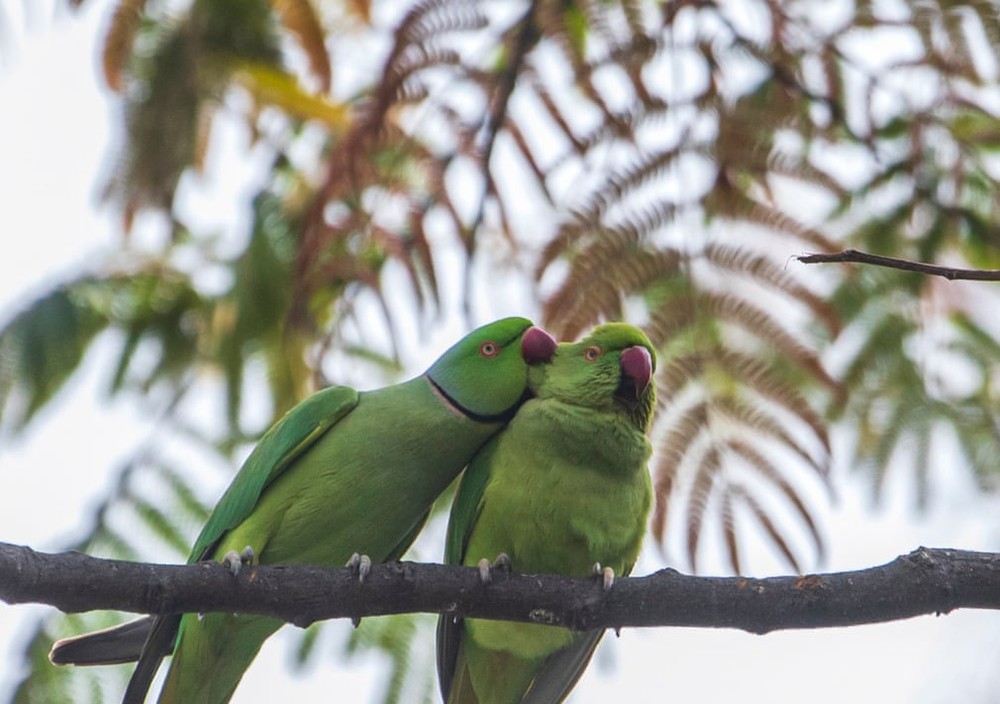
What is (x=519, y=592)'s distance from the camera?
3678 millimetres

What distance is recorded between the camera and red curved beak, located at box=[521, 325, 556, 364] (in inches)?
178

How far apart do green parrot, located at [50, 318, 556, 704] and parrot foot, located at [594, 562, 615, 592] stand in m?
0.79

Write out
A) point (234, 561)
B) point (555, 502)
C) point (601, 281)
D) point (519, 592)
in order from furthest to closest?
point (601, 281) → point (555, 502) → point (519, 592) → point (234, 561)

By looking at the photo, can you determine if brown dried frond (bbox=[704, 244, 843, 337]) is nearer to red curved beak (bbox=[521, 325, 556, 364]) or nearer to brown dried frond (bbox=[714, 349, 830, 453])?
brown dried frond (bbox=[714, 349, 830, 453])

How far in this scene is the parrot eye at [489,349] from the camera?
14.9 feet

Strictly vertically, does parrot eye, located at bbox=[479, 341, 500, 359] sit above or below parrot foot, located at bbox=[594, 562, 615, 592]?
above

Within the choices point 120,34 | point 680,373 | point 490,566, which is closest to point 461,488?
point 490,566

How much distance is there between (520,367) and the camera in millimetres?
4527

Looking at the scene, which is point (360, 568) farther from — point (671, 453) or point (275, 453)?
point (671, 453)

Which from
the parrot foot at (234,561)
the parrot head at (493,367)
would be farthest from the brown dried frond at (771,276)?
the parrot foot at (234,561)

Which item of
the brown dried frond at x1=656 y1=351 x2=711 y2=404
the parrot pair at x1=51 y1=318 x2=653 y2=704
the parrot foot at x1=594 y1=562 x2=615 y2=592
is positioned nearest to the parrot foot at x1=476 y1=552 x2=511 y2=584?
the parrot pair at x1=51 y1=318 x2=653 y2=704

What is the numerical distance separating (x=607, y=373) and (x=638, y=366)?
0.11 metres

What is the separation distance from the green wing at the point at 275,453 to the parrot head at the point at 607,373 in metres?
0.72

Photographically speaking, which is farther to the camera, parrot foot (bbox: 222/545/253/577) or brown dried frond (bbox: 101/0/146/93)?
brown dried frond (bbox: 101/0/146/93)
